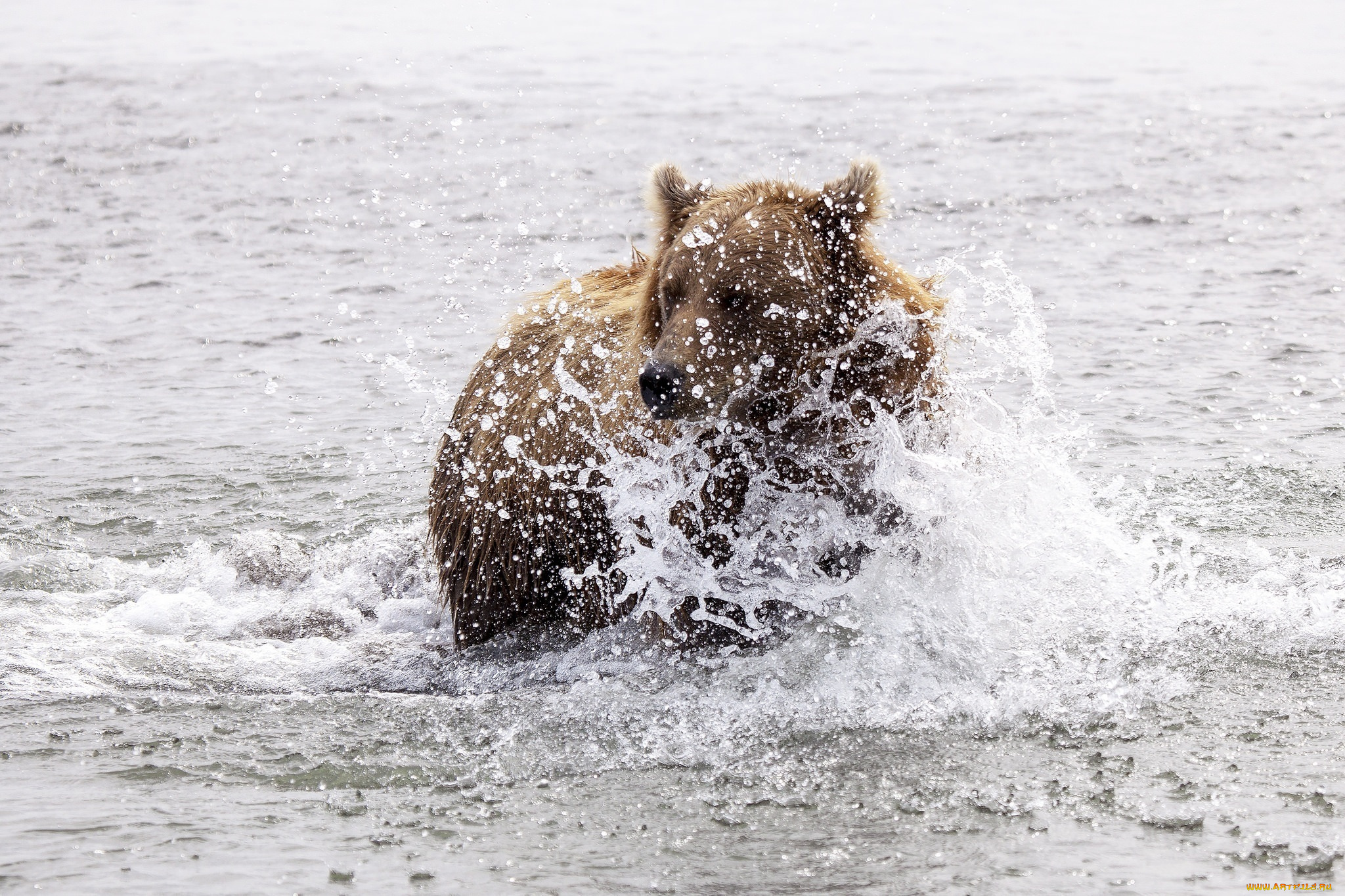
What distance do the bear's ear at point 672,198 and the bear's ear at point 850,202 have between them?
44 centimetres

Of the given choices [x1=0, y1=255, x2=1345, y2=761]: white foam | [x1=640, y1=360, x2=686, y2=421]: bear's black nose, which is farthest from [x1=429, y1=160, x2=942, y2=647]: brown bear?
[x1=0, y1=255, x2=1345, y2=761]: white foam

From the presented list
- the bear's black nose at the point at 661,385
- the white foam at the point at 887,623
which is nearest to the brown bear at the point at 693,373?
the bear's black nose at the point at 661,385

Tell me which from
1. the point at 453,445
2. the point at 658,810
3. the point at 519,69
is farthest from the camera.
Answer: the point at 519,69

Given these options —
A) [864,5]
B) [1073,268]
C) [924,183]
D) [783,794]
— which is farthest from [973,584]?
[864,5]

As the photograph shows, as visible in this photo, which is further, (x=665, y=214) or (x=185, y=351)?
(x=185, y=351)

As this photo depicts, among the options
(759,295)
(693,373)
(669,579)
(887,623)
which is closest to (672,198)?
(759,295)

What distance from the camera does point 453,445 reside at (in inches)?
244

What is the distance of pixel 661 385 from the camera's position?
4.50 metres

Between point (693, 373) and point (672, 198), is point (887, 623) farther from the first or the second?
point (672, 198)

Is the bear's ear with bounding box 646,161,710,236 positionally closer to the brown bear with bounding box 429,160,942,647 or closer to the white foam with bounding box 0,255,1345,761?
the brown bear with bounding box 429,160,942,647

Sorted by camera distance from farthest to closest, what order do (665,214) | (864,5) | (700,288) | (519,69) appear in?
(864,5) < (519,69) < (665,214) < (700,288)

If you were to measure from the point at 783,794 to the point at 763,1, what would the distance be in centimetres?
2716

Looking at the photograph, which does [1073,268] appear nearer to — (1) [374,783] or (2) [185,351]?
(2) [185,351]

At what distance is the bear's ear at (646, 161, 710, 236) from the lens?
4965mm
